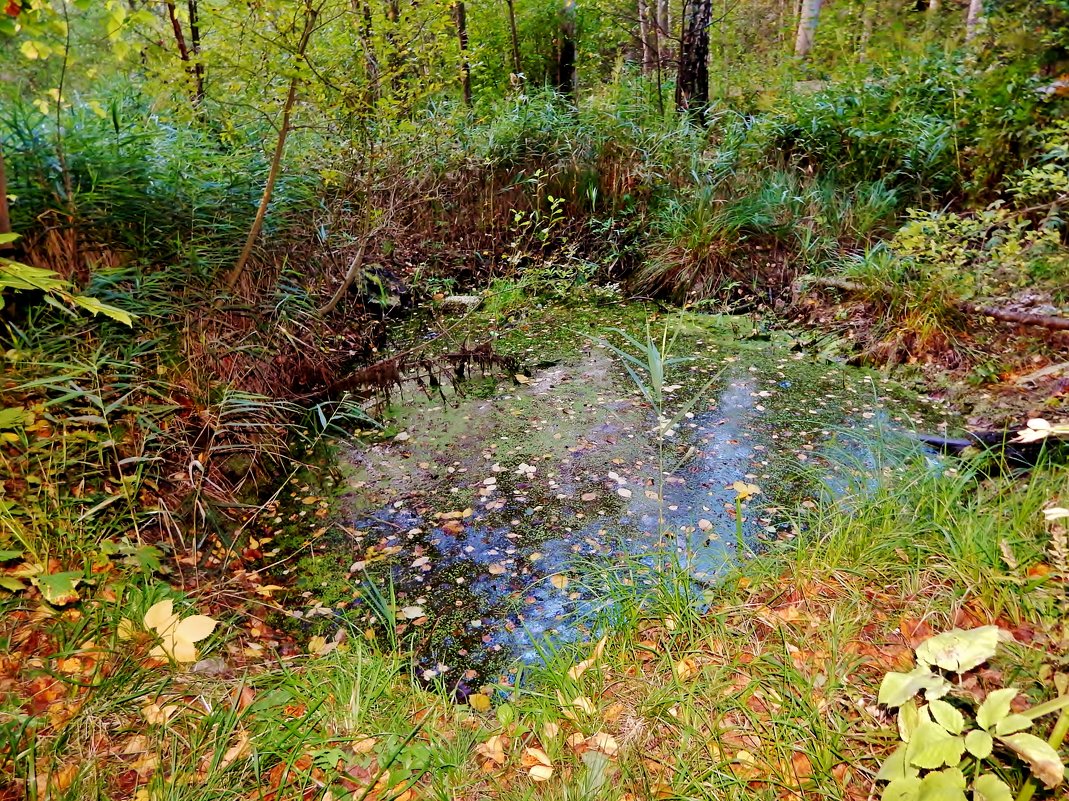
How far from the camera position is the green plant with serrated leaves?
3.60 ft

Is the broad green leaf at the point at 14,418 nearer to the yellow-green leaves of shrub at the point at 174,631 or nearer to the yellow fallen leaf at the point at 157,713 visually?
the yellow-green leaves of shrub at the point at 174,631

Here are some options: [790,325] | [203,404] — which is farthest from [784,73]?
[203,404]

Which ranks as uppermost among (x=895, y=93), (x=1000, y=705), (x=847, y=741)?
(x=895, y=93)

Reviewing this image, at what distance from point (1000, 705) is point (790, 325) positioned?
390cm

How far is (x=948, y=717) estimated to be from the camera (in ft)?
4.03

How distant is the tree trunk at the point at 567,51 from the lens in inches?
316

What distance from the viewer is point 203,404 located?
303 cm

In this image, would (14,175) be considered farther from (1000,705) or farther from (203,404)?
(1000,705)

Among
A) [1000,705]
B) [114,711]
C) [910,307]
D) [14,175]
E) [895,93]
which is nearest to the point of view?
[1000,705]

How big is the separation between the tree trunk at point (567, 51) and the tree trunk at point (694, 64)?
197 centimetres

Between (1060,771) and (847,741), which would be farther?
(847,741)

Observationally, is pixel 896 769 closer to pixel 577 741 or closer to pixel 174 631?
pixel 577 741

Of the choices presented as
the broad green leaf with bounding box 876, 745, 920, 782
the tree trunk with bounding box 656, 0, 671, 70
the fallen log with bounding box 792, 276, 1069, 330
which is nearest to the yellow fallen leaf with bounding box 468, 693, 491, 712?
the broad green leaf with bounding box 876, 745, 920, 782

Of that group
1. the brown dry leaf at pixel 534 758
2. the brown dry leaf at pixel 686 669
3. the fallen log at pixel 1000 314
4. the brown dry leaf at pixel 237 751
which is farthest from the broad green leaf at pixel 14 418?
the fallen log at pixel 1000 314
